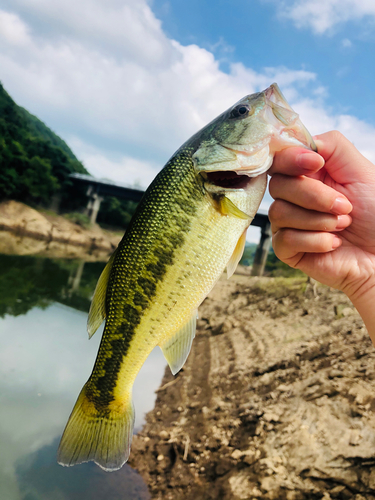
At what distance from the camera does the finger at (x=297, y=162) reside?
6.27 feet

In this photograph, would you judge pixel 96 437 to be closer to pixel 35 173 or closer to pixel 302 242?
pixel 302 242

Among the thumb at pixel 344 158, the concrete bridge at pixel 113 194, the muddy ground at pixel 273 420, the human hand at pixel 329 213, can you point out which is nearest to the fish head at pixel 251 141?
the human hand at pixel 329 213

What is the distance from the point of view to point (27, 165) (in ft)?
126

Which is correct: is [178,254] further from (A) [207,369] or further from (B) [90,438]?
(A) [207,369]

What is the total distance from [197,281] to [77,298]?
13.0 m

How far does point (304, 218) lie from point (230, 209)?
53cm

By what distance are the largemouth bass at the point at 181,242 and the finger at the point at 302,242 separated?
1.06 feet

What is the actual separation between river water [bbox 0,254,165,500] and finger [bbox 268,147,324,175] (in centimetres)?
462

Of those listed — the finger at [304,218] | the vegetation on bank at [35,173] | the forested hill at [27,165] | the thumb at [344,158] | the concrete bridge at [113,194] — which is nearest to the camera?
the finger at [304,218]

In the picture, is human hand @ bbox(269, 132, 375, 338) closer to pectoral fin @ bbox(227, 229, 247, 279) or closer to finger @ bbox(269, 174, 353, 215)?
finger @ bbox(269, 174, 353, 215)

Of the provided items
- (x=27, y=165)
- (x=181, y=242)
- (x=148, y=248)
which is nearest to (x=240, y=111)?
(x=181, y=242)

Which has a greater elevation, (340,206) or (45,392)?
(340,206)

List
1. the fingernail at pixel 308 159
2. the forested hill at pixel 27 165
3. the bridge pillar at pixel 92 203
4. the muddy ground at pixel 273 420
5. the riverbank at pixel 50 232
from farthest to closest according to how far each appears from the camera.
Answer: the bridge pillar at pixel 92 203, the forested hill at pixel 27 165, the riverbank at pixel 50 232, the muddy ground at pixel 273 420, the fingernail at pixel 308 159

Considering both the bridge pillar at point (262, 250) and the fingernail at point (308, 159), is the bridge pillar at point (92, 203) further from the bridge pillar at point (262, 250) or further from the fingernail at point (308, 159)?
the fingernail at point (308, 159)
